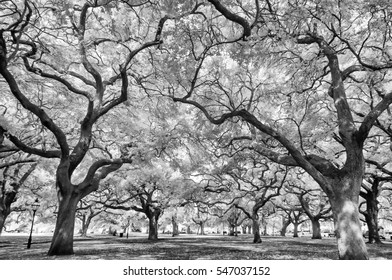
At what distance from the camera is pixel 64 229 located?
13.4 m

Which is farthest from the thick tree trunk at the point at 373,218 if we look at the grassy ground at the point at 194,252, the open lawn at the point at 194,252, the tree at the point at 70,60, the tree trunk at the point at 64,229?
the tree trunk at the point at 64,229

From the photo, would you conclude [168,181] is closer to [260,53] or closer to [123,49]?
[123,49]

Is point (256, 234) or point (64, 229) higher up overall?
point (64, 229)

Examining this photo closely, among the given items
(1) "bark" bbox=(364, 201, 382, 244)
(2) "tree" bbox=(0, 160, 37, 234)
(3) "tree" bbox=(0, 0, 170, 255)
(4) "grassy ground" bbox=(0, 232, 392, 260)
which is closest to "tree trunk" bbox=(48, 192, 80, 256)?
(3) "tree" bbox=(0, 0, 170, 255)

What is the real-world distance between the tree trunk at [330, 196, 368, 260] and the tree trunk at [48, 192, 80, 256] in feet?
38.7

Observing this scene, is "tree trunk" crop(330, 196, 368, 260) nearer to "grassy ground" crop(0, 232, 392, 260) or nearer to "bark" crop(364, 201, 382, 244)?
"grassy ground" crop(0, 232, 392, 260)

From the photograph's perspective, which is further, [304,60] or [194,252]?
[194,252]

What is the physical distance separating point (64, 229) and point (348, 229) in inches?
484

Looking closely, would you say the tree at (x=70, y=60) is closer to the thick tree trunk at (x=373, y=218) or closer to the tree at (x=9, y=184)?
the tree at (x=9, y=184)

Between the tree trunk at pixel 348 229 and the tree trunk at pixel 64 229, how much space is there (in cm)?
1180

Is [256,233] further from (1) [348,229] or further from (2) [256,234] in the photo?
(1) [348,229]

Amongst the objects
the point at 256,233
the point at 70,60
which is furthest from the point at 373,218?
the point at 70,60
